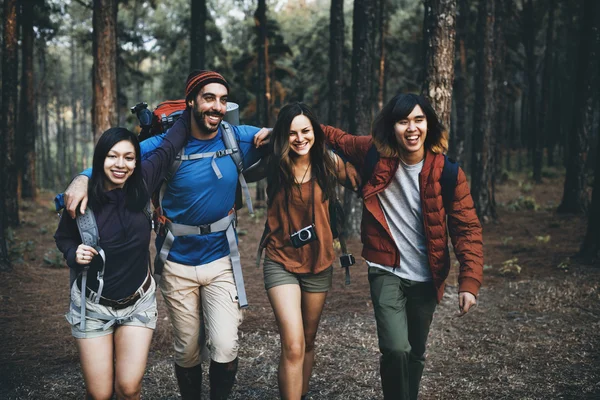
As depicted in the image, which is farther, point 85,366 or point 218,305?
point 218,305

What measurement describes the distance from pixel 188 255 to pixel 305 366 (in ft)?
4.32

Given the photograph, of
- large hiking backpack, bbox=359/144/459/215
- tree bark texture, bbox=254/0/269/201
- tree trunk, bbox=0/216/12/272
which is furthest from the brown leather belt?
tree bark texture, bbox=254/0/269/201

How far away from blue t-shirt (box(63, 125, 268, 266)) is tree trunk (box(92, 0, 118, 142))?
186 inches

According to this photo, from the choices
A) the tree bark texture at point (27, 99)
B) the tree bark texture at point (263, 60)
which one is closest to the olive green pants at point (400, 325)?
the tree bark texture at point (263, 60)

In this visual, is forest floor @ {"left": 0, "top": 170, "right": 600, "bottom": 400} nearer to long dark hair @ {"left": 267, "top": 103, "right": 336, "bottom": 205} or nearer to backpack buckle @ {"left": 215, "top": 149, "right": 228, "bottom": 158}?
long dark hair @ {"left": 267, "top": 103, "right": 336, "bottom": 205}

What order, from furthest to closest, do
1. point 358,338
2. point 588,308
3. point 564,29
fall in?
point 564,29 < point 588,308 < point 358,338

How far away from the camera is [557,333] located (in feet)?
21.4

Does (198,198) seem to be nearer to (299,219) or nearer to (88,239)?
(299,219)

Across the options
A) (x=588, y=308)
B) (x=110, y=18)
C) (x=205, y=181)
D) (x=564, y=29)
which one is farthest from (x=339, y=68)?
(x=564, y=29)

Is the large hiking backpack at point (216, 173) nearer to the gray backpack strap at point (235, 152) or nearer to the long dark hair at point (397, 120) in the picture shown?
the gray backpack strap at point (235, 152)

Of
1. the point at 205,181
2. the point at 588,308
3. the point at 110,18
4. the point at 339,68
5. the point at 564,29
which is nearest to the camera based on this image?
the point at 205,181

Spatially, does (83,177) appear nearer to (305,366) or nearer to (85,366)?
(85,366)

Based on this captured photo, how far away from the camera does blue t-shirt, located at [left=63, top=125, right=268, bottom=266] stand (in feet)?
13.1

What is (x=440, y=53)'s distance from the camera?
6.52m
